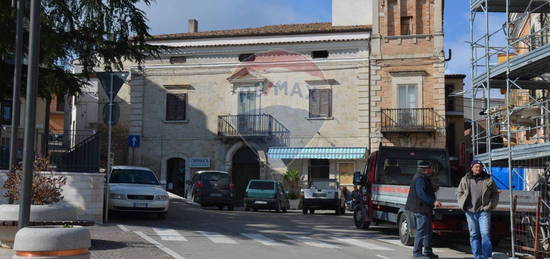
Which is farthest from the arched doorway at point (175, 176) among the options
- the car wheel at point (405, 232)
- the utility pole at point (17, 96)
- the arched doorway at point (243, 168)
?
the car wheel at point (405, 232)

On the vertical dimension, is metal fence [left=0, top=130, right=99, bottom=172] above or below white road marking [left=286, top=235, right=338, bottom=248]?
above

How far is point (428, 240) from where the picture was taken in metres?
10.7

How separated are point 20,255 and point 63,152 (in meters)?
9.13

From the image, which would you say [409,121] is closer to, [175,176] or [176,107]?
[176,107]

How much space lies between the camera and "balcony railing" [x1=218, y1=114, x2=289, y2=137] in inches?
1328

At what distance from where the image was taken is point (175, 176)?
35.3 metres

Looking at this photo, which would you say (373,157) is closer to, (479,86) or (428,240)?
(479,86)

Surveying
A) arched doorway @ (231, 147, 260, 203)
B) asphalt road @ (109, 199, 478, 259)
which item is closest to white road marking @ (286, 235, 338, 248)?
asphalt road @ (109, 199, 478, 259)

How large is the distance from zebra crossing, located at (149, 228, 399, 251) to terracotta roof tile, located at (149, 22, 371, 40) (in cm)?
1944

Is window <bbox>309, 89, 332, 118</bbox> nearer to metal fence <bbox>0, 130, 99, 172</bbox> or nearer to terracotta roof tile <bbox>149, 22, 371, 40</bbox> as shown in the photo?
terracotta roof tile <bbox>149, 22, 371, 40</bbox>

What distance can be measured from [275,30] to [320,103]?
4859 mm

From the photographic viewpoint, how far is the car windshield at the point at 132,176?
18625mm

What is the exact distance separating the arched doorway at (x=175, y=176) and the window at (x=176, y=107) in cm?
231

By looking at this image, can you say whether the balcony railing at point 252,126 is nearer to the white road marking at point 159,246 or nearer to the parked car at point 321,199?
the parked car at point 321,199
